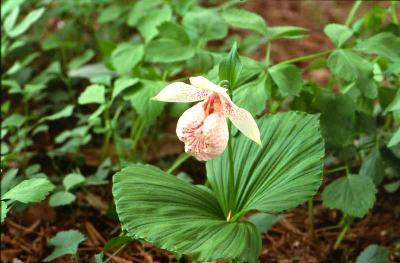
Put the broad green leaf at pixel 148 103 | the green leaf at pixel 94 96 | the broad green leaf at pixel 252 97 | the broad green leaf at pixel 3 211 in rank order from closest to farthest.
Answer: the broad green leaf at pixel 3 211 → the broad green leaf at pixel 252 97 → the broad green leaf at pixel 148 103 → the green leaf at pixel 94 96

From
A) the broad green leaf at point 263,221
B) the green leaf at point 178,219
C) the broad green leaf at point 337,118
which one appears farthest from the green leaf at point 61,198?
the broad green leaf at point 337,118

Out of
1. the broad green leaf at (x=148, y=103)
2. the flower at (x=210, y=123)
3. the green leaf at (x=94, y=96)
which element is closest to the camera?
the flower at (x=210, y=123)

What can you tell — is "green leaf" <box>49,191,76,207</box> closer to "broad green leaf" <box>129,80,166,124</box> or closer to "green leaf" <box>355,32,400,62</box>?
"broad green leaf" <box>129,80,166,124</box>

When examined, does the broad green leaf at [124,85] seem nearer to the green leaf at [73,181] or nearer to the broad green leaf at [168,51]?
the broad green leaf at [168,51]

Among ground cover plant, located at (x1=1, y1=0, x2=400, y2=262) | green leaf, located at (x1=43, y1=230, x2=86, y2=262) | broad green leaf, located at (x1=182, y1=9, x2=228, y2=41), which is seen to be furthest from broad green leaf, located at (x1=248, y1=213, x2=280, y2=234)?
broad green leaf, located at (x1=182, y1=9, x2=228, y2=41)

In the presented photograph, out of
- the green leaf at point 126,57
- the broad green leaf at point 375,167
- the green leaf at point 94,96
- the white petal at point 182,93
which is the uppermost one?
the white petal at point 182,93

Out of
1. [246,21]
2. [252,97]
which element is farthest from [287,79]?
[246,21]

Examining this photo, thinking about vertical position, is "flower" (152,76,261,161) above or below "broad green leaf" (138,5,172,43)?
above
